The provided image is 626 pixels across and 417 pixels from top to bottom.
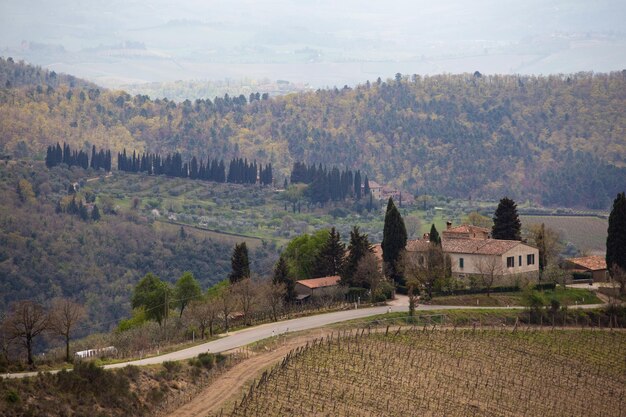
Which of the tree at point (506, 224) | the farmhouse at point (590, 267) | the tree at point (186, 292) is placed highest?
the tree at point (506, 224)

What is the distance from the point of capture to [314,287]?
6391 centimetres

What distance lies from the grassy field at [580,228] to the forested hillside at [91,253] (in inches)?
1233

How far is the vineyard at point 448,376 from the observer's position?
40719 mm

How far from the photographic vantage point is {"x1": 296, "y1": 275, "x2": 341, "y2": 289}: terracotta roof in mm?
64225

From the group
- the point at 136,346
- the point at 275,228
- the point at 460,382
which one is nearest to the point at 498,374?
the point at 460,382

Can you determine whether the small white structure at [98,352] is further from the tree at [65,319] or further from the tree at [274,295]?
the tree at [274,295]

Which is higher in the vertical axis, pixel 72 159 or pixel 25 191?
pixel 72 159

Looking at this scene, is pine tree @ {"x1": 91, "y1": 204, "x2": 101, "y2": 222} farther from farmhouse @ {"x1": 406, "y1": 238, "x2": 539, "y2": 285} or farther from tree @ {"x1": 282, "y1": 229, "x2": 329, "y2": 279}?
farmhouse @ {"x1": 406, "y1": 238, "x2": 539, "y2": 285}

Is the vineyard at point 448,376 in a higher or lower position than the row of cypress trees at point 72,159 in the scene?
lower

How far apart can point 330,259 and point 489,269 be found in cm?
964

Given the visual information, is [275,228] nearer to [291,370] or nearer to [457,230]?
[457,230]

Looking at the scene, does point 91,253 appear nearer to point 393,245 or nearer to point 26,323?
point 393,245

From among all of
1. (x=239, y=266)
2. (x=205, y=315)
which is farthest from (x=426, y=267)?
(x=205, y=315)

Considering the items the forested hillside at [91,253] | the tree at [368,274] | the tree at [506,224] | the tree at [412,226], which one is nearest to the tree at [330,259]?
the tree at [368,274]
